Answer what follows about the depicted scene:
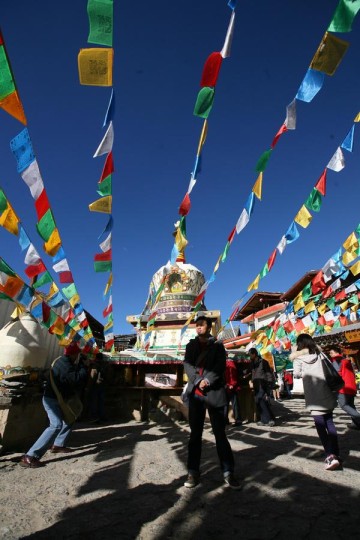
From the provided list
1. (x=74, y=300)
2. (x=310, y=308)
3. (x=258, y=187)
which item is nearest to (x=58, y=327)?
(x=74, y=300)

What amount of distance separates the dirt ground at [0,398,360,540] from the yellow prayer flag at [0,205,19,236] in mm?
3186

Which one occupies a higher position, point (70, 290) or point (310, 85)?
point (310, 85)

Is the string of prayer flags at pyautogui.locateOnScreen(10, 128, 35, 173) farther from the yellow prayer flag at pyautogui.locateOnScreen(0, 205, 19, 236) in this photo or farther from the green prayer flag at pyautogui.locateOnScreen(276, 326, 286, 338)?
the green prayer flag at pyautogui.locateOnScreen(276, 326, 286, 338)

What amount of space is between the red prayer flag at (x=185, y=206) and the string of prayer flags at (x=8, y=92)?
2.52m

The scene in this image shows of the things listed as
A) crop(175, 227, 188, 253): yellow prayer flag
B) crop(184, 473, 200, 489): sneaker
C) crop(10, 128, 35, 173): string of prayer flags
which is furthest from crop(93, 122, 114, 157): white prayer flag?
crop(184, 473, 200, 489): sneaker

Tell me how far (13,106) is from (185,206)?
8.96 ft

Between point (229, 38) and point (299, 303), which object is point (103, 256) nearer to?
point (229, 38)

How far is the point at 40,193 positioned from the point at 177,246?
254cm

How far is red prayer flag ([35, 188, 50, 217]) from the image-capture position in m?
3.99

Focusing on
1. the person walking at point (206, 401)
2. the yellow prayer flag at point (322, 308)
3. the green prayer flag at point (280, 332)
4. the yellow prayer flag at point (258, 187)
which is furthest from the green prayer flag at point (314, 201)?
the yellow prayer flag at point (322, 308)

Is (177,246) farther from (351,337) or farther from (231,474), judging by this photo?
(351,337)

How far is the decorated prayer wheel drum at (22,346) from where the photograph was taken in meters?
5.31

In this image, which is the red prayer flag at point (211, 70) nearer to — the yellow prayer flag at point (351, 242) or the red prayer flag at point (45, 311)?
the red prayer flag at point (45, 311)

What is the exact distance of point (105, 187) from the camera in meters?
4.45
